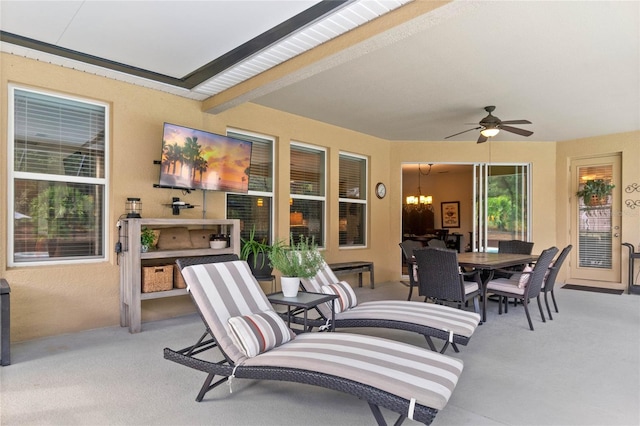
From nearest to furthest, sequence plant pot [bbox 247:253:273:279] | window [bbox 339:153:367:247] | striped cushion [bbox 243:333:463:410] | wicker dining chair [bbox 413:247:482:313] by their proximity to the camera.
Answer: striped cushion [bbox 243:333:463:410] → wicker dining chair [bbox 413:247:482:313] → plant pot [bbox 247:253:273:279] → window [bbox 339:153:367:247]

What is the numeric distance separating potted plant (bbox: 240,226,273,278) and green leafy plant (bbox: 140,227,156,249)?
1.19m

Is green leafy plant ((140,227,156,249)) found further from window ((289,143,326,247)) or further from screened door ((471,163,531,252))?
screened door ((471,163,531,252))

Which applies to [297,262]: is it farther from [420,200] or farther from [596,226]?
[420,200]

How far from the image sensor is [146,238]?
4.24 meters

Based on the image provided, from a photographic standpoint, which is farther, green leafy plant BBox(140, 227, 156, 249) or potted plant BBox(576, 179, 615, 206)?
potted plant BBox(576, 179, 615, 206)

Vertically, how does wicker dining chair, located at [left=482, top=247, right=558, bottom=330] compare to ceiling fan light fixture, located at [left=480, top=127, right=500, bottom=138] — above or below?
below

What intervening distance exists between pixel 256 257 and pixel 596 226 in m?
6.77

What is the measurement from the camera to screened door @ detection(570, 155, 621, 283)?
24.2 ft

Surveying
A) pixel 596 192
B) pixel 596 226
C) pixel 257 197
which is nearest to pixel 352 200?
pixel 257 197

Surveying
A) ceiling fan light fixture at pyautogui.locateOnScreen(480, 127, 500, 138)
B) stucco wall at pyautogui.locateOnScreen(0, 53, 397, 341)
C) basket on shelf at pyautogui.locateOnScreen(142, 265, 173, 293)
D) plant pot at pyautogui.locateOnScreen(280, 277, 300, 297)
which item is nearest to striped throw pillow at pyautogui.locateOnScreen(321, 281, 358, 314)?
plant pot at pyautogui.locateOnScreen(280, 277, 300, 297)

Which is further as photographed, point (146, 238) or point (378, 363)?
point (146, 238)

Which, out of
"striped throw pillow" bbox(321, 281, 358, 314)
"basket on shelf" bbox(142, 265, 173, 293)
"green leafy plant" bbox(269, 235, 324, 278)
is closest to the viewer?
"green leafy plant" bbox(269, 235, 324, 278)

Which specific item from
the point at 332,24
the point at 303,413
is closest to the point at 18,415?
the point at 303,413

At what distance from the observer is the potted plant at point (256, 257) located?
5073 mm
